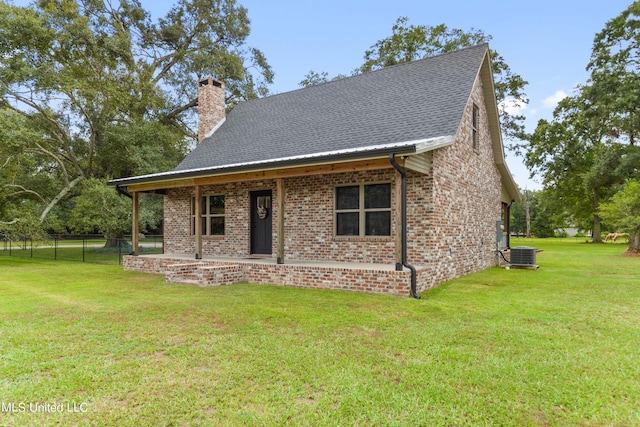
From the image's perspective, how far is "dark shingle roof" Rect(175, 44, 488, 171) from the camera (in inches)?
358

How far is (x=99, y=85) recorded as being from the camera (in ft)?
53.4

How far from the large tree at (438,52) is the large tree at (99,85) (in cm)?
700

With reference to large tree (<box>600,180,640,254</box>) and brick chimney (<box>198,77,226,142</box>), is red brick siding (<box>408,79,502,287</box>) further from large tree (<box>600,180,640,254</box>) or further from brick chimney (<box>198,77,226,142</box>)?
brick chimney (<box>198,77,226,142</box>)

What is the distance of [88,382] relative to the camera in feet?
10.5

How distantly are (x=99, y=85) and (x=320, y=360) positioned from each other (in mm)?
17219

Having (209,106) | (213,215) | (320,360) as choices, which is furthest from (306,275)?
(209,106)

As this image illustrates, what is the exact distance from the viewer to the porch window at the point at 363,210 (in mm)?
8914

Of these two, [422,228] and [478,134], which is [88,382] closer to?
[422,228]

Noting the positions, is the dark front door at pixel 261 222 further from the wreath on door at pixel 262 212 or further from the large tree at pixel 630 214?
the large tree at pixel 630 214

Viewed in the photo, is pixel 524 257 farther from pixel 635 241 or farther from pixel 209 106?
pixel 209 106

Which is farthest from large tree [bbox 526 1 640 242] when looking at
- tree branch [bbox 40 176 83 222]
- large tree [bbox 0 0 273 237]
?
tree branch [bbox 40 176 83 222]

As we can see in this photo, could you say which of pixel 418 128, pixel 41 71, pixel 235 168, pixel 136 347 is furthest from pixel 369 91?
pixel 41 71

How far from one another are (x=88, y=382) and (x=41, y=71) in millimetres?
15277

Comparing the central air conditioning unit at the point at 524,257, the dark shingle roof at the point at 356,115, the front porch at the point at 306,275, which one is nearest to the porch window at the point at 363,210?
the front porch at the point at 306,275
